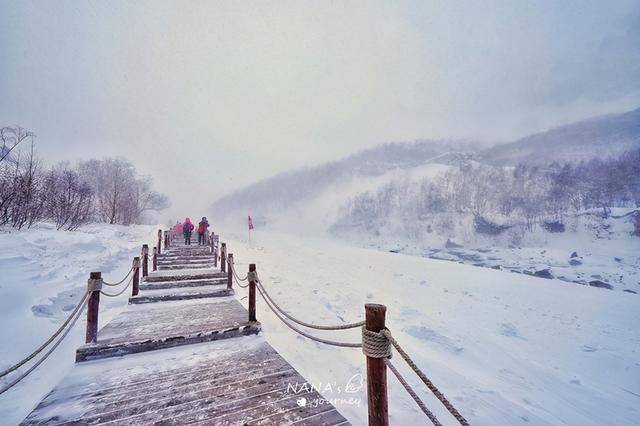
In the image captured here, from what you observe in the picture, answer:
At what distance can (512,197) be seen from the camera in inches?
1473

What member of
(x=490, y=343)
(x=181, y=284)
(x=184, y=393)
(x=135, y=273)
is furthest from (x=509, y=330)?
(x=135, y=273)

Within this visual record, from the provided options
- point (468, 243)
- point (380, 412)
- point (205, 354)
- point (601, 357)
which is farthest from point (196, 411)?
point (468, 243)

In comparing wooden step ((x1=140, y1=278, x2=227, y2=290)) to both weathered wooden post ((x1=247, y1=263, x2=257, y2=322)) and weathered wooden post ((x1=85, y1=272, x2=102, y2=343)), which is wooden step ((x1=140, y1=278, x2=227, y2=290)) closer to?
weathered wooden post ((x1=85, y1=272, x2=102, y2=343))

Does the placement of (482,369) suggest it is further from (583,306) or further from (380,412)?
(583,306)

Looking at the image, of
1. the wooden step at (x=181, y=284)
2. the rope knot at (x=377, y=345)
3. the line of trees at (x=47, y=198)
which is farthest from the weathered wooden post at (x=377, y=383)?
the line of trees at (x=47, y=198)

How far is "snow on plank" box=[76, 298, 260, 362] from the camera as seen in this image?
405cm

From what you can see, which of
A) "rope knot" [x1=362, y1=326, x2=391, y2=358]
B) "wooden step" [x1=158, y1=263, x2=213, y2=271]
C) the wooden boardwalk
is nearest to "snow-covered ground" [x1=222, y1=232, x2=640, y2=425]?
the wooden boardwalk

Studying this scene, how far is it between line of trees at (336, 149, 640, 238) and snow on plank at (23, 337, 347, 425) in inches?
1360

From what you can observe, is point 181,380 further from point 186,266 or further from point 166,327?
point 186,266

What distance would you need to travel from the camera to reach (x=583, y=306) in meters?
9.11

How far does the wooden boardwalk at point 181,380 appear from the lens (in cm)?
263

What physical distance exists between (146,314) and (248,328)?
9.08ft

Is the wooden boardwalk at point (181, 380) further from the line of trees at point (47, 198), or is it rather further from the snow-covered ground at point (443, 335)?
the line of trees at point (47, 198)

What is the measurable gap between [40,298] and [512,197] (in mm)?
46963
